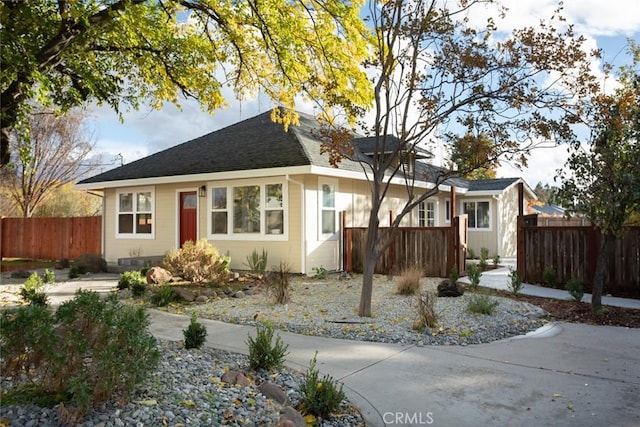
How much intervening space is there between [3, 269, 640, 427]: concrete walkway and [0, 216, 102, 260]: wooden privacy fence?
558 inches

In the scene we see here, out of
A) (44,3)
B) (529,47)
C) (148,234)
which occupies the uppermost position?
(44,3)

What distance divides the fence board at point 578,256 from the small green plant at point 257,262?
6571mm

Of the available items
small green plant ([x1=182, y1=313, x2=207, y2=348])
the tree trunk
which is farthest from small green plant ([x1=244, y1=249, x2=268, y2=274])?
the tree trunk

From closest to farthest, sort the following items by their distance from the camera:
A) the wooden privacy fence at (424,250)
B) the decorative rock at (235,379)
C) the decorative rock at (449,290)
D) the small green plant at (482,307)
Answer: the decorative rock at (235,379)
the small green plant at (482,307)
the decorative rock at (449,290)
the wooden privacy fence at (424,250)

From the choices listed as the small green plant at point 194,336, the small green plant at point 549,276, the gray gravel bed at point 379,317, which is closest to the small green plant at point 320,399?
the small green plant at point 194,336

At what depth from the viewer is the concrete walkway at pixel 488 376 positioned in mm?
3500

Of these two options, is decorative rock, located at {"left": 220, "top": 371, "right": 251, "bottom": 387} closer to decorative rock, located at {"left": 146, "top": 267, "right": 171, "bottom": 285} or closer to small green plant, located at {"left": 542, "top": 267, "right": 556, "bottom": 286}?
decorative rock, located at {"left": 146, "top": 267, "right": 171, "bottom": 285}

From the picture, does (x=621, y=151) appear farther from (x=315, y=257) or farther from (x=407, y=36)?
(x=315, y=257)

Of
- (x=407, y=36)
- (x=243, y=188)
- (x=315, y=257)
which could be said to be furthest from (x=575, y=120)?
(x=243, y=188)

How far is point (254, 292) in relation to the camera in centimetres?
958

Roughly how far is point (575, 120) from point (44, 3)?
8.99 m

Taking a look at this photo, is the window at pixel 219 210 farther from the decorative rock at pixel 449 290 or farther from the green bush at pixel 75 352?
the green bush at pixel 75 352

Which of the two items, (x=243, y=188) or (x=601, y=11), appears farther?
(x=243, y=188)

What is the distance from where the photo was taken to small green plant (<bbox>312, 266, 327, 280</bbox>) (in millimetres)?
11651
